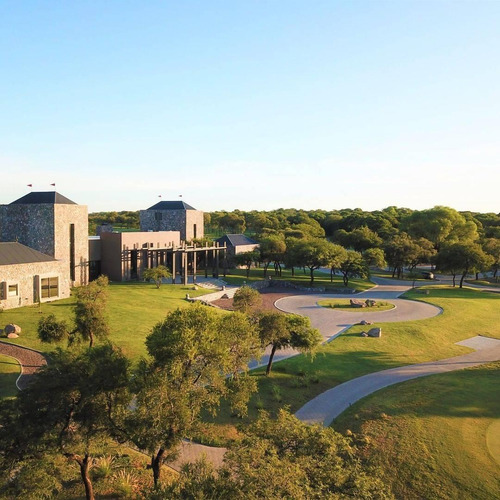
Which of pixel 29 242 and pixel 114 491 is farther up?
pixel 29 242

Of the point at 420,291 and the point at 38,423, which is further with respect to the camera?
the point at 420,291

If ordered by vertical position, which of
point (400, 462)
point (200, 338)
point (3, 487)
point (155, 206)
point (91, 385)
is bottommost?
point (400, 462)

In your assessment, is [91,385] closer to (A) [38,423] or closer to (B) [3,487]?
(A) [38,423]

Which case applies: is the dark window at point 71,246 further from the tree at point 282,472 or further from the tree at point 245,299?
the tree at point 282,472

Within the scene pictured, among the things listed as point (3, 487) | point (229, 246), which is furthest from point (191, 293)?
point (3, 487)

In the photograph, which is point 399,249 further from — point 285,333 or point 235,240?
point 285,333

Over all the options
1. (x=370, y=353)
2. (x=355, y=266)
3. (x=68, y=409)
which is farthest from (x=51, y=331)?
(x=355, y=266)

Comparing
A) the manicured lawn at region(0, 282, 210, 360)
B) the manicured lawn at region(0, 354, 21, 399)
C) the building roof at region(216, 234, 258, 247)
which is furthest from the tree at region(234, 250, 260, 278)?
the manicured lawn at region(0, 354, 21, 399)
